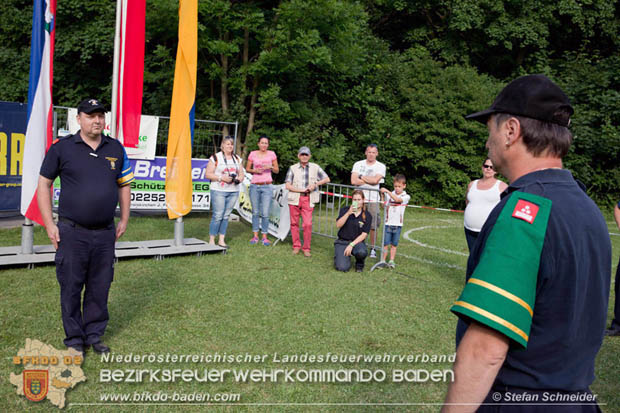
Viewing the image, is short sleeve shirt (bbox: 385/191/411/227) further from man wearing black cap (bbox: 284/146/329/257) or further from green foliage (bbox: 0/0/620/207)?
green foliage (bbox: 0/0/620/207)

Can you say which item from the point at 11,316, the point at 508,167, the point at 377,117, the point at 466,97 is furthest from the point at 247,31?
the point at 508,167

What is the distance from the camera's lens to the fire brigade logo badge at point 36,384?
3611mm

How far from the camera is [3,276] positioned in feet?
22.0

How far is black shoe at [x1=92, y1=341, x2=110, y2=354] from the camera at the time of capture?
441 centimetres

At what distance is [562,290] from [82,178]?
4.08 m

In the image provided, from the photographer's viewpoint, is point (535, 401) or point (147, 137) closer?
point (535, 401)

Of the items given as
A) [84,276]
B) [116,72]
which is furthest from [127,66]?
[84,276]

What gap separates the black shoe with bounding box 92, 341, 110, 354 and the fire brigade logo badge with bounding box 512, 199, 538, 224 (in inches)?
164

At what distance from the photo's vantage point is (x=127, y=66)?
729 centimetres

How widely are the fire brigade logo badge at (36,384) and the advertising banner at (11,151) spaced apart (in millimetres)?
8221

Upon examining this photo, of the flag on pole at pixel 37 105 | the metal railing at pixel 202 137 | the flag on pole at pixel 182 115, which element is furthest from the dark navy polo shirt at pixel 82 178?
the metal railing at pixel 202 137

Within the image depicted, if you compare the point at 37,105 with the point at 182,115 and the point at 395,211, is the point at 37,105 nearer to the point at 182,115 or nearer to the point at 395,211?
the point at 182,115

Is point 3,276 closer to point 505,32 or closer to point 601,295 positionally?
point 601,295

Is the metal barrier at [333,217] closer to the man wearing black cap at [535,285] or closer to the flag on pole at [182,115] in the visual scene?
the flag on pole at [182,115]
